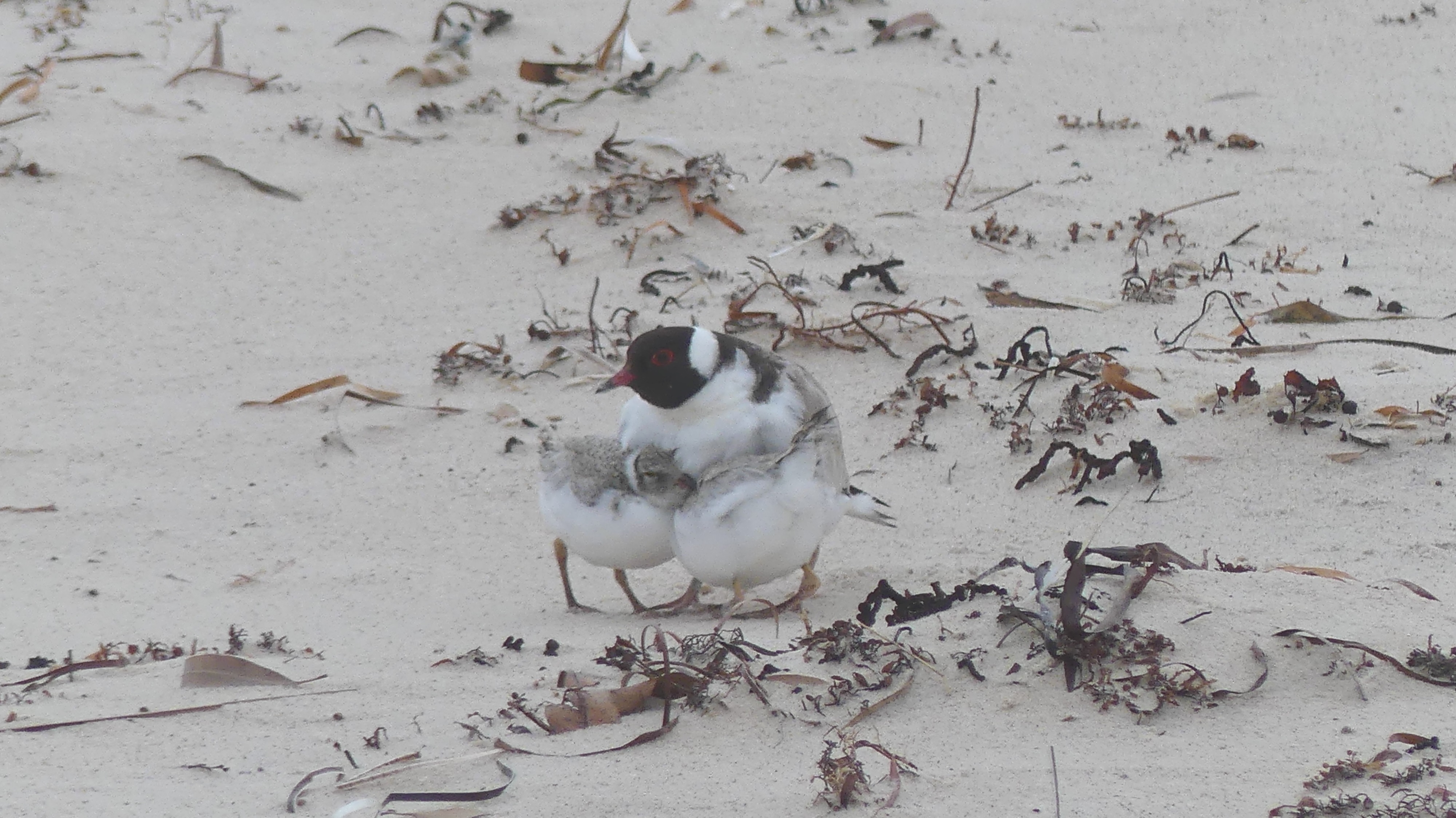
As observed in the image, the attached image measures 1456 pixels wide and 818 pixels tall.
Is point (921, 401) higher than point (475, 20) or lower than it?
lower

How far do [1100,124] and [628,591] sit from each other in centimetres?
436

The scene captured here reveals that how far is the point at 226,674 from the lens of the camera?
10.7 feet

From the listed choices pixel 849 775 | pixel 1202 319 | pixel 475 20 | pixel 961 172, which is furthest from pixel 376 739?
pixel 475 20

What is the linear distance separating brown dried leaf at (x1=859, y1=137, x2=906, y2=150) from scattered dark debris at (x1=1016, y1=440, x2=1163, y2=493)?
312cm

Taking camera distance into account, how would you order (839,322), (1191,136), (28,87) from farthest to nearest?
1. (28,87)
2. (1191,136)
3. (839,322)

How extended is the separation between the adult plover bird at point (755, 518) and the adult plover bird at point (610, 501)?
0.22ft

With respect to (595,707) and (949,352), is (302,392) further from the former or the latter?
(595,707)

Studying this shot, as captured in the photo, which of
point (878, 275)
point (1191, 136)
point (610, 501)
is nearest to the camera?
point (610, 501)

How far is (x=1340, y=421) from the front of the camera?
4406 mm

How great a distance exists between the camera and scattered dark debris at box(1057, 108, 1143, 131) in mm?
7359

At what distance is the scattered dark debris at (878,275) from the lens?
19.0 feet

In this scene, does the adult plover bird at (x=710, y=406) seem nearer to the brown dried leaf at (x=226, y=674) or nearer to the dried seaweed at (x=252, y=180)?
the brown dried leaf at (x=226, y=674)

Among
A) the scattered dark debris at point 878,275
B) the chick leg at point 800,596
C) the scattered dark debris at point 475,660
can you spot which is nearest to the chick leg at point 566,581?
the chick leg at point 800,596

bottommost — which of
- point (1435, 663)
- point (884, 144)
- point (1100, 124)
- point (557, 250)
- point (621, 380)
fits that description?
point (557, 250)
